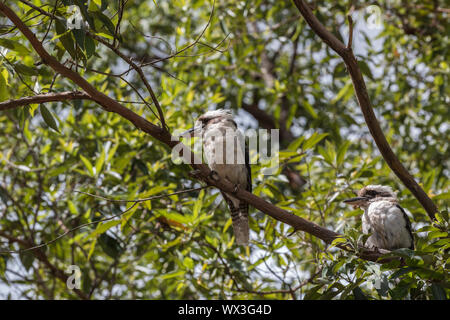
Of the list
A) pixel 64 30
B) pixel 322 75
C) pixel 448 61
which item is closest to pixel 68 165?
pixel 64 30

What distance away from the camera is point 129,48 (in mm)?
8234

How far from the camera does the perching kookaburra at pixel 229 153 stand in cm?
407

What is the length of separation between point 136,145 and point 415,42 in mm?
3840

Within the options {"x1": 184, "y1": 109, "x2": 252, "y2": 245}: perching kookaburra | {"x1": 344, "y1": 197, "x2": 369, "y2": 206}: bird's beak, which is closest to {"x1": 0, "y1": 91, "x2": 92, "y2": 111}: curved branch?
{"x1": 184, "y1": 109, "x2": 252, "y2": 245}: perching kookaburra

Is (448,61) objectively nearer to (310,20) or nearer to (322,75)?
(322,75)

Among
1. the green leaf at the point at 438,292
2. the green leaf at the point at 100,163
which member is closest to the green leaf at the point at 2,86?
the green leaf at the point at 100,163

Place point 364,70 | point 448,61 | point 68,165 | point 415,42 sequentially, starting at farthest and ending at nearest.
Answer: point 415,42
point 448,61
point 68,165
point 364,70

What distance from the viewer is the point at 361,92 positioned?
3.01 metres

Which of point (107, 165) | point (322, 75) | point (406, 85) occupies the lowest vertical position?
point (107, 165)

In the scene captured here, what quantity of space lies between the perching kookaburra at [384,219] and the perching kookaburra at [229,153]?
2.90 ft

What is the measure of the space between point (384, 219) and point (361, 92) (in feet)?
4.88

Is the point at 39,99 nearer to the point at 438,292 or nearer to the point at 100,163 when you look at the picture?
the point at 100,163

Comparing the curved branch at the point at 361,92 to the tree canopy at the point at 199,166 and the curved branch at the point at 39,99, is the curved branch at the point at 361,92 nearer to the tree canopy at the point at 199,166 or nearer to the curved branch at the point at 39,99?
the tree canopy at the point at 199,166

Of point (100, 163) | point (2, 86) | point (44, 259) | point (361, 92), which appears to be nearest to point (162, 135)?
point (2, 86)
